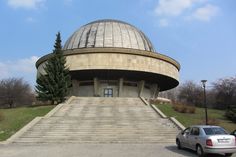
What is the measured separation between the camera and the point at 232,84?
58844mm

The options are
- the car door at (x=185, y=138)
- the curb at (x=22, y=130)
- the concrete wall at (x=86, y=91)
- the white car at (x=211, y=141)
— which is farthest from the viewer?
the concrete wall at (x=86, y=91)

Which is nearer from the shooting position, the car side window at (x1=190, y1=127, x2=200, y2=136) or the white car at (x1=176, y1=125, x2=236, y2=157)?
the white car at (x1=176, y1=125, x2=236, y2=157)

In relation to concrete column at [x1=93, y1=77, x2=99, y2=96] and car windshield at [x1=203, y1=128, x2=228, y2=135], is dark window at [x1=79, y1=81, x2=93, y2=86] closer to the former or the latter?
concrete column at [x1=93, y1=77, x2=99, y2=96]

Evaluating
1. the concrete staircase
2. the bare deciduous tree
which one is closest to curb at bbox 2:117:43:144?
the concrete staircase

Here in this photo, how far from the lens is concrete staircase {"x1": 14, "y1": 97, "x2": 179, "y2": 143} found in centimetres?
2020

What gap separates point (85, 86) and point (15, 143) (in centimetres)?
3097

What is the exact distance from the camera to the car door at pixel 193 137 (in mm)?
14291

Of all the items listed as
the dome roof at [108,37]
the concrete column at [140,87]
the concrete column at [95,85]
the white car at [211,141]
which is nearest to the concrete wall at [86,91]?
the concrete column at [95,85]

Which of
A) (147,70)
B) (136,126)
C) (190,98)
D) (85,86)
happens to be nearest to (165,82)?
(147,70)

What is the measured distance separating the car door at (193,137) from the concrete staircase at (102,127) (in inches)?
197

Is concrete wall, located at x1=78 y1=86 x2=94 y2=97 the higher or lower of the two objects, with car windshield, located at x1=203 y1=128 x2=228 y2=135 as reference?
higher

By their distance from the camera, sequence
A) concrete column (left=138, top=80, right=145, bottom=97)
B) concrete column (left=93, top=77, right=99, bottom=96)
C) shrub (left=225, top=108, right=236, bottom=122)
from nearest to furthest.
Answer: shrub (left=225, top=108, right=236, bottom=122), concrete column (left=93, top=77, right=99, bottom=96), concrete column (left=138, top=80, right=145, bottom=97)

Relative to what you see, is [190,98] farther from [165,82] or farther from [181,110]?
[181,110]

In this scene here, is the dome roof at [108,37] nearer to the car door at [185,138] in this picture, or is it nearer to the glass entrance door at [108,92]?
the glass entrance door at [108,92]
